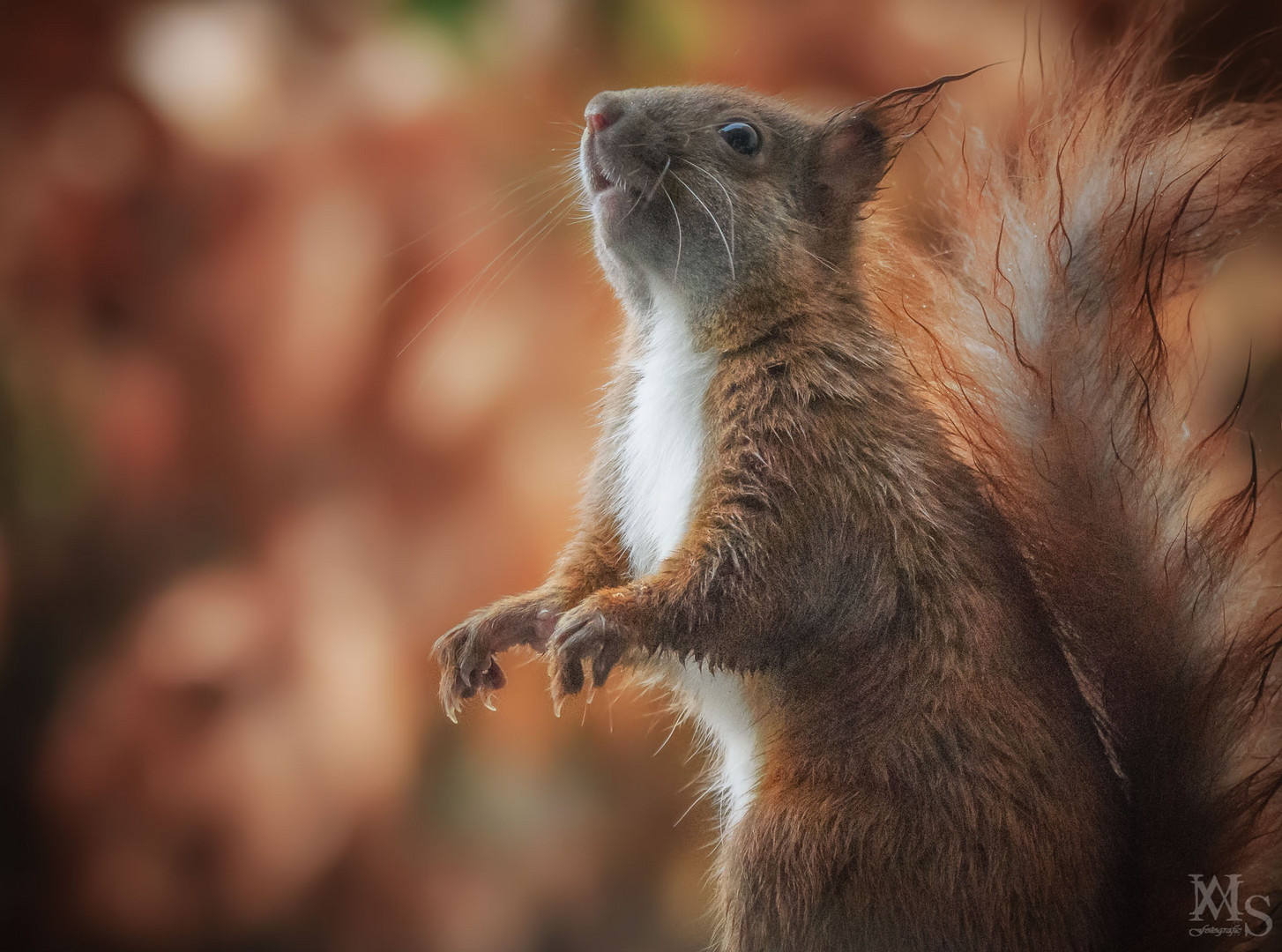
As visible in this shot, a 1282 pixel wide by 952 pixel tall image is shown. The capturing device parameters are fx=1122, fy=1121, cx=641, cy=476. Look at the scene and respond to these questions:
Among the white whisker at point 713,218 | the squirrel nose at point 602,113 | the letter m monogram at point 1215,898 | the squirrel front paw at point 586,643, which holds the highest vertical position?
the squirrel nose at point 602,113

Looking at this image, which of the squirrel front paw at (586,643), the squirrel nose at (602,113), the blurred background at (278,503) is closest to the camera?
the squirrel front paw at (586,643)

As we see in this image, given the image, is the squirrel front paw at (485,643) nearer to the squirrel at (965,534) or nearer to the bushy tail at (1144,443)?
the squirrel at (965,534)

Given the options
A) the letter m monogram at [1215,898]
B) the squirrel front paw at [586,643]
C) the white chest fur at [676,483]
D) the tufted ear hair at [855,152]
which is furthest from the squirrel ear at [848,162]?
the letter m monogram at [1215,898]

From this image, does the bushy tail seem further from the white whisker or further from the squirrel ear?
the white whisker

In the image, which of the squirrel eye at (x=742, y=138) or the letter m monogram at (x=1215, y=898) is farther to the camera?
the squirrel eye at (x=742, y=138)

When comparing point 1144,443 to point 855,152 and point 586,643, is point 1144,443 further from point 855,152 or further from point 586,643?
point 586,643

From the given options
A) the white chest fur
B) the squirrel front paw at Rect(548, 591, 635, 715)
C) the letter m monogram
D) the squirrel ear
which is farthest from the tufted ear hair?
the letter m monogram

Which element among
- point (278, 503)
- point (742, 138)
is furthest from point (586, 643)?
point (278, 503)
